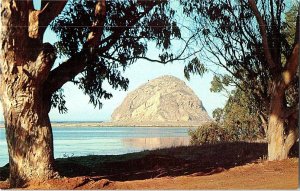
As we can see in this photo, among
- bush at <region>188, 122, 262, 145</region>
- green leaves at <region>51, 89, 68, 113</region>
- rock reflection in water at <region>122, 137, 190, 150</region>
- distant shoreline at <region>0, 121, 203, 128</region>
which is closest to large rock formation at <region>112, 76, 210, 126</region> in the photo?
distant shoreline at <region>0, 121, 203, 128</region>

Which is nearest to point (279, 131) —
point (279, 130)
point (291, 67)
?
point (279, 130)

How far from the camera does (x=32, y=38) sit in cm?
774

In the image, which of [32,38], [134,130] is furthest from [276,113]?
[32,38]

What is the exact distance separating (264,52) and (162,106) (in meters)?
2.13

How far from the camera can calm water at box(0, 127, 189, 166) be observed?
7.84 metres

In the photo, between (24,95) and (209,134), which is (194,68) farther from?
(24,95)

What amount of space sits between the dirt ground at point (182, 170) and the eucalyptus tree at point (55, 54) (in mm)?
542

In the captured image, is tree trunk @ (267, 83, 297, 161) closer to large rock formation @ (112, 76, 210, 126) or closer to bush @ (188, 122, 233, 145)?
bush @ (188, 122, 233, 145)

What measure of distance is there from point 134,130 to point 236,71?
2.17 metres

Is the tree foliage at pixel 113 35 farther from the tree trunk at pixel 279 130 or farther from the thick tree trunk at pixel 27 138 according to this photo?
the tree trunk at pixel 279 130

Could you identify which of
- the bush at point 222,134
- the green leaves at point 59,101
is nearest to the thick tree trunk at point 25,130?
the green leaves at point 59,101

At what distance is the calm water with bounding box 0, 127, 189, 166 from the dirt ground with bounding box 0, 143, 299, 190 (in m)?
0.22

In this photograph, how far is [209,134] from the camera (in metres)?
9.16

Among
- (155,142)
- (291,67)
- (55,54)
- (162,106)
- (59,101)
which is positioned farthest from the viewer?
(291,67)
